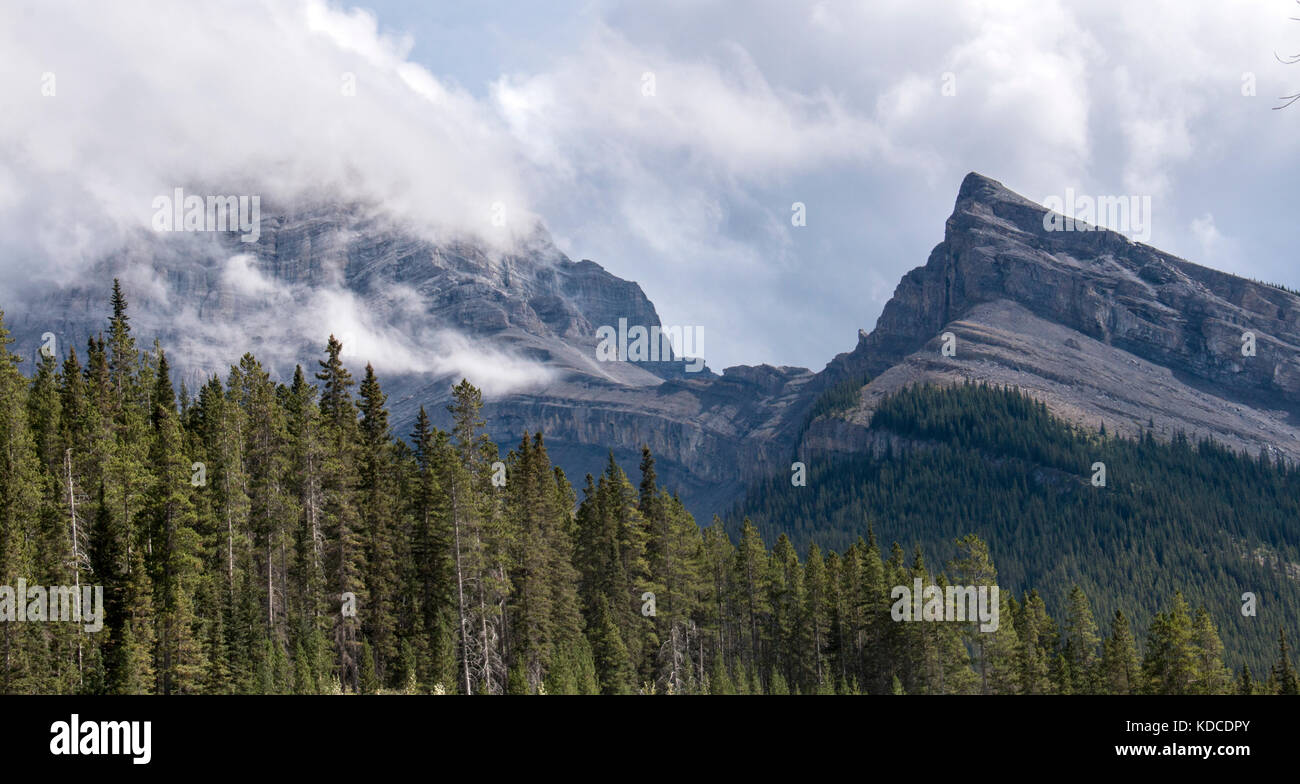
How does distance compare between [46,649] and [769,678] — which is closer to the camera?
[46,649]

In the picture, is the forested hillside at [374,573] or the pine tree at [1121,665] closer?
the forested hillside at [374,573]

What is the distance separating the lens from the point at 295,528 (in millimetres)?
60625

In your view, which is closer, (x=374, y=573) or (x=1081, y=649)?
(x=374, y=573)

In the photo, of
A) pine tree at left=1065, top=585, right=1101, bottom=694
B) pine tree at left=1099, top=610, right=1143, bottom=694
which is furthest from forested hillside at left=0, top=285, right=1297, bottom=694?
pine tree at left=1065, top=585, right=1101, bottom=694

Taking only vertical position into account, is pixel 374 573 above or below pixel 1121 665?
above

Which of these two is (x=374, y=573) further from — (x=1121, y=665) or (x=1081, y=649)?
(x=1081, y=649)

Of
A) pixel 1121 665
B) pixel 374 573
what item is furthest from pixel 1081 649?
pixel 374 573

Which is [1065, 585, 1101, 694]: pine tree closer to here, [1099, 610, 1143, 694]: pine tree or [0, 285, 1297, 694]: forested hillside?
[0, 285, 1297, 694]: forested hillside

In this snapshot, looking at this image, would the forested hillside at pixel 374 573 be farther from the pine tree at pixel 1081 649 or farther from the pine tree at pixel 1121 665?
the pine tree at pixel 1081 649

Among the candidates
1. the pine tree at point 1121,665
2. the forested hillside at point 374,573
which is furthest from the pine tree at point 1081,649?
the pine tree at point 1121,665
